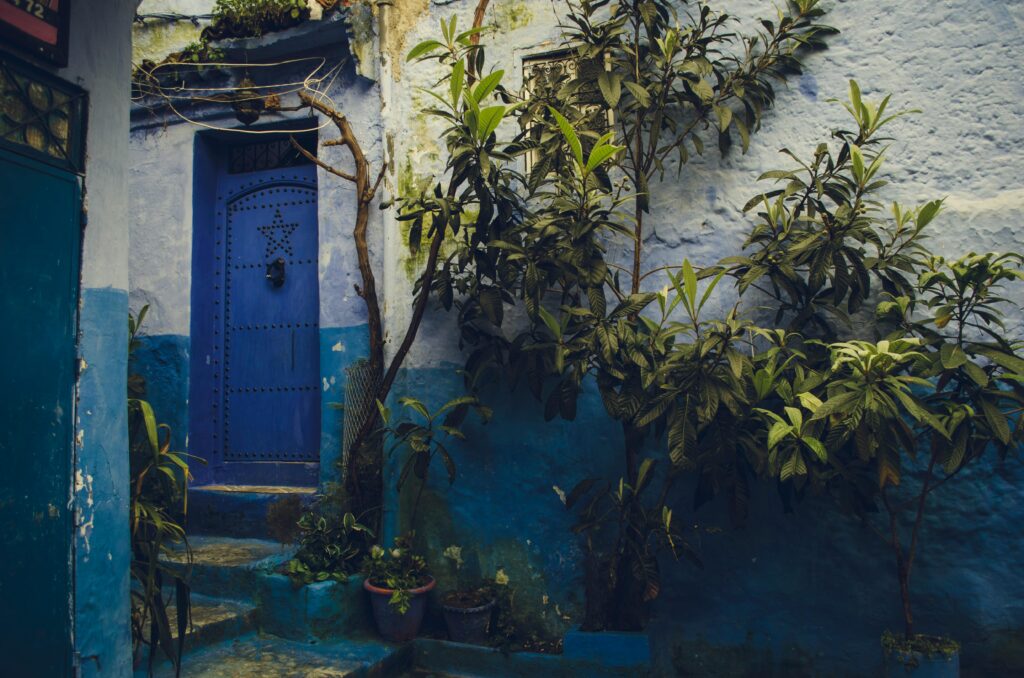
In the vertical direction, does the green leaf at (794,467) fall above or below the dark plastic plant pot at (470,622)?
above

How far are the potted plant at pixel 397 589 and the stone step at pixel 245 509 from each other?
2.26ft

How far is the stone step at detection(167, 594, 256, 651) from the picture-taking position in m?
3.64

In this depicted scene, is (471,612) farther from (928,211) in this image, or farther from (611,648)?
(928,211)

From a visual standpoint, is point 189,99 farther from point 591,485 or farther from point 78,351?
point 591,485

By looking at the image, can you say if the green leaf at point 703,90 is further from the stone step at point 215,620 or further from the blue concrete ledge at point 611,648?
the stone step at point 215,620

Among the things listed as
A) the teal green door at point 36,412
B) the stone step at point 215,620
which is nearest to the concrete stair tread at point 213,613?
the stone step at point 215,620

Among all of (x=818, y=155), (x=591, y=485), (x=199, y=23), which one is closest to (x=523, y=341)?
(x=591, y=485)

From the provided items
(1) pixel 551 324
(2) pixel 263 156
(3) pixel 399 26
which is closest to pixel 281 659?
(1) pixel 551 324

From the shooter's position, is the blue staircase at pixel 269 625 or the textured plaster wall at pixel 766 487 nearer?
the textured plaster wall at pixel 766 487

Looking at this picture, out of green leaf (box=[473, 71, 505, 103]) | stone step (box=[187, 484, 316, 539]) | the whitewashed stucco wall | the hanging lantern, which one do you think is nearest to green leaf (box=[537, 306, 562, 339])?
the whitewashed stucco wall

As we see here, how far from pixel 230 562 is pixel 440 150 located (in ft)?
8.67

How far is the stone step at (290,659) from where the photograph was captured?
11.3 feet

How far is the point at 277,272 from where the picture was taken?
501cm

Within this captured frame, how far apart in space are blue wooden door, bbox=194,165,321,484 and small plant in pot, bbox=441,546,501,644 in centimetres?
135
